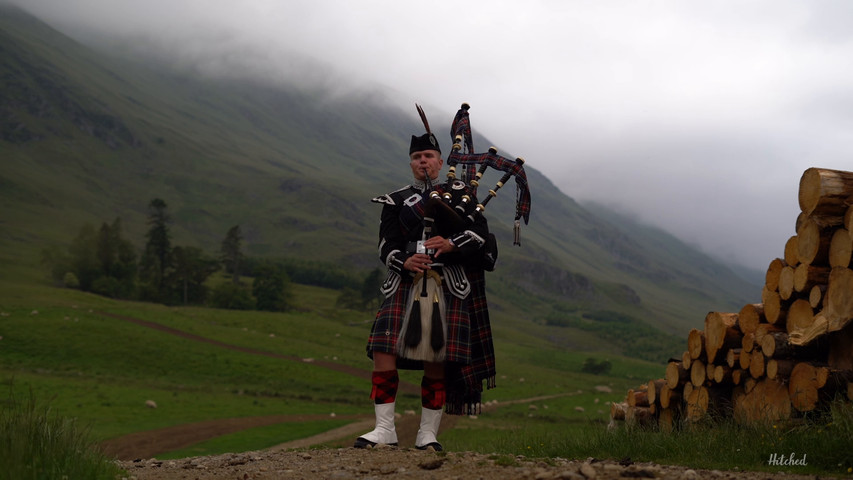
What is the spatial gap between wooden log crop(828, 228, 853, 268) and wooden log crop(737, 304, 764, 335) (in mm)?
1788

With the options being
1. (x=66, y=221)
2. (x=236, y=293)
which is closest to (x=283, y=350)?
(x=236, y=293)

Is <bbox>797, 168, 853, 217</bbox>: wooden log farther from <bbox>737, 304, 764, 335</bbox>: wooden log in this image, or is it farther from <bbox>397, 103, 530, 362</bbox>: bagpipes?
<bbox>397, 103, 530, 362</bbox>: bagpipes

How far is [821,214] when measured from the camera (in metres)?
7.59

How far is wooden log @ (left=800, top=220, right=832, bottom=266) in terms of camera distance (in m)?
7.71

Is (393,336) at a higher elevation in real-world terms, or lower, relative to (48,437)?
higher

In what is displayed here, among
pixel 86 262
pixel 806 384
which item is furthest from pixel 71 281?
pixel 806 384

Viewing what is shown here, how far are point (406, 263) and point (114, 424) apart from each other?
74.9 feet

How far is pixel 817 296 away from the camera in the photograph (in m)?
7.86

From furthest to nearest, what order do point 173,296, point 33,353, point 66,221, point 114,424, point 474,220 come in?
1. point 66,221
2. point 173,296
3. point 33,353
4. point 114,424
5. point 474,220

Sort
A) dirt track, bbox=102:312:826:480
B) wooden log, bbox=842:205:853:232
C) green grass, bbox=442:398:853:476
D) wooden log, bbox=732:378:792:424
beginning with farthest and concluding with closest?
wooden log, bbox=732:378:792:424 → wooden log, bbox=842:205:853:232 → green grass, bbox=442:398:853:476 → dirt track, bbox=102:312:826:480

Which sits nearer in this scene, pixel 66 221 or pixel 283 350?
pixel 283 350

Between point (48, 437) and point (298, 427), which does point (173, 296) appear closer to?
point (298, 427)

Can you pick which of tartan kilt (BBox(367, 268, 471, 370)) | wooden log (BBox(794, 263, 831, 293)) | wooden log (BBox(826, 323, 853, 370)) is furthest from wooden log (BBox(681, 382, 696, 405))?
tartan kilt (BBox(367, 268, 471, 370))

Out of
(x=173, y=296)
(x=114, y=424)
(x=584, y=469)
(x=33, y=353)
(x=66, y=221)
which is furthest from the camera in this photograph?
(x=66, y=221)
